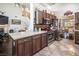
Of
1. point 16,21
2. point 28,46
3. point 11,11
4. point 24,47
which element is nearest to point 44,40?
point 28,46

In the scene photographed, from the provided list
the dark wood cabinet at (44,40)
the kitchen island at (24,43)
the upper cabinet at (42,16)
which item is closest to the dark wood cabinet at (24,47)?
the kitchen island at (24,43)

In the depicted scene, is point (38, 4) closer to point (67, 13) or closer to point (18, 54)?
point (67, 13)

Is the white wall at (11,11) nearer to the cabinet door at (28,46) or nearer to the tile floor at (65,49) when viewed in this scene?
the cabinet door at (28,46)

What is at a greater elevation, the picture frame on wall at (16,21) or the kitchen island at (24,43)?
the picture frame on wall at (16,21)

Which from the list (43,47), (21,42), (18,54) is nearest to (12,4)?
(21,42)

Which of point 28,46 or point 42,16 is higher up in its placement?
point 42,16

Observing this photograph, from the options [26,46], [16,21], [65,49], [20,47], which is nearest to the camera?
[16,21]

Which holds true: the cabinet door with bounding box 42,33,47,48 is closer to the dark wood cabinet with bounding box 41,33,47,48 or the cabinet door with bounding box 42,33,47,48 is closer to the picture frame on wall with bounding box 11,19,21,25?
the dark wood cabinet with bounding box 41,33,47,48

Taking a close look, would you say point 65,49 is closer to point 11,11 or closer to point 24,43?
point 24,43

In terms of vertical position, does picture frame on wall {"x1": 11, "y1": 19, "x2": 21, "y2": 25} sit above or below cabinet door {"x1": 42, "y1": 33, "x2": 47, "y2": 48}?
above

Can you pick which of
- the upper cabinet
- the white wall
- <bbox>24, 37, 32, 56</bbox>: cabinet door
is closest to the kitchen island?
<bbox>24, 37, 32, 56</bbox>: cabinet door

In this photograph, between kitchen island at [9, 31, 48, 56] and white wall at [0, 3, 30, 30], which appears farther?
kitchen island at [9, 31, 48, 56]

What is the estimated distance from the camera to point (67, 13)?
3129mm

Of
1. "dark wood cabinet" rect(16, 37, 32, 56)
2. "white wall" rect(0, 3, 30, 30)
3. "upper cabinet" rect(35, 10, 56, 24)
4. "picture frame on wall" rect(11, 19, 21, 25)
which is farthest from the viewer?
"upper cabinet" rect(35, 10, 56, 24)
